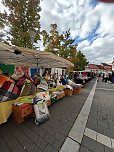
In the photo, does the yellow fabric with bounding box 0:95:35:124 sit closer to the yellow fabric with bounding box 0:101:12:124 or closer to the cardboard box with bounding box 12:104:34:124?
the yellow fabric with bounding box 0:101:12:124

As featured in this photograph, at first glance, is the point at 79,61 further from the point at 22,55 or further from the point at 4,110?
the point at 4,110

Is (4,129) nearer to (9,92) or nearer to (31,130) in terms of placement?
(31,130)

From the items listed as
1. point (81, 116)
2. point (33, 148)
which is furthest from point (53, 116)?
point (33, 148)

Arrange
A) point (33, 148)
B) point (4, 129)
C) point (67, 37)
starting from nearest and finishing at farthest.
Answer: point (33, 148), point (4, 129), point (67, 37)

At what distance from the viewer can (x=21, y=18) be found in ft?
34.1

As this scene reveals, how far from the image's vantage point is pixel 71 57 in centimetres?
1986

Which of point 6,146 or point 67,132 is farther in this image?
point 67,132

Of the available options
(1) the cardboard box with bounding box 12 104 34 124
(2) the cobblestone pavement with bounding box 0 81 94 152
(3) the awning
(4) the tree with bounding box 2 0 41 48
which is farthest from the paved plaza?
(4) the tree with bounding box 2 0 41 48

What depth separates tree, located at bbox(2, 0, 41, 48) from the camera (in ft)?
33.2

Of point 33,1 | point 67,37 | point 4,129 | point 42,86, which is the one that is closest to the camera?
point 4,129

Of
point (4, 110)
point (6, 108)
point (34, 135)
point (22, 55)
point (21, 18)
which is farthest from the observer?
point (21, 18)

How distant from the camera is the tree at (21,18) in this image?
10.1 m

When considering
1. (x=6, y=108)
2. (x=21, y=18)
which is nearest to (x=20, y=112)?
(x=6, y=108)

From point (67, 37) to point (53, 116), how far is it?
684 inches
